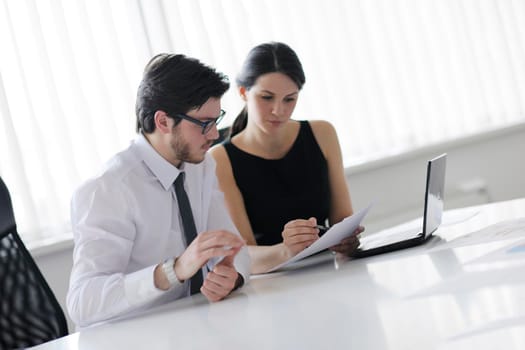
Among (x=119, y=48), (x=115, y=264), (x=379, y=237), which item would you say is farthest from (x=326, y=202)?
(x=119, y=48)

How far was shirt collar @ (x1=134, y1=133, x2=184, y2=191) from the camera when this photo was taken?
1880mm

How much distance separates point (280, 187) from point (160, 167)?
789 millimetres

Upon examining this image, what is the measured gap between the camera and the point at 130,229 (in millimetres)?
1770

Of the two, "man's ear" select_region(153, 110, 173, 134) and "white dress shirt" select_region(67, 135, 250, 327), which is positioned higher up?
"man's ear" select_region(153, 110, 173, 134)

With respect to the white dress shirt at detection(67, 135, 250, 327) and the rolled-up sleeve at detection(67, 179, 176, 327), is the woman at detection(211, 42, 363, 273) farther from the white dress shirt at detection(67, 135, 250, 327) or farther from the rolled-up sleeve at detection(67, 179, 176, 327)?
the rolled-up sleeve at detection(67, 179, 176, 327)

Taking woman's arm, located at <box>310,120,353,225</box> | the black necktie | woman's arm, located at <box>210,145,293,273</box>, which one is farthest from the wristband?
woman's arm, located at <box>310,120,353,225</box>

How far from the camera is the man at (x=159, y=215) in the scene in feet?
5.24

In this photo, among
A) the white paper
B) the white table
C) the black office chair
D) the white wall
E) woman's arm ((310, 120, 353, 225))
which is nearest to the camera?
Result: the white table

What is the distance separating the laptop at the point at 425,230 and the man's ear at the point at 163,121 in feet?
1.96

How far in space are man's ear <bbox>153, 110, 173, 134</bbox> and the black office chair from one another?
0.43 meters

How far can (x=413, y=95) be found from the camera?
3.79 m

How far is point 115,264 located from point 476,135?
263 cm

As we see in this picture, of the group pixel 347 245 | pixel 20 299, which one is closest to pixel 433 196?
pixel 347 245

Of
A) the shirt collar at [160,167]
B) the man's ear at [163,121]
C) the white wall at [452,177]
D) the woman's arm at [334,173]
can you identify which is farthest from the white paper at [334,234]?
the white wall at [452,177]
